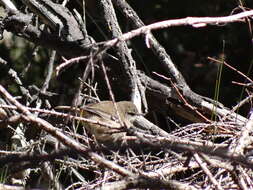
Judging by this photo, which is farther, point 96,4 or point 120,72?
point 96,4

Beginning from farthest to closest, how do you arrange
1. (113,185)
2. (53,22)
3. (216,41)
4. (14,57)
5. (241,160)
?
(216,41) < (14,57) < (53,22) < (113,185) < (241,160)

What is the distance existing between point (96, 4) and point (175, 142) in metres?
2.35

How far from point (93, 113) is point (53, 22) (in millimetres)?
801

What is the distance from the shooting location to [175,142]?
3.23m

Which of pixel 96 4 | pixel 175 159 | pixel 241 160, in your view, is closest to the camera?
pixel 241 160

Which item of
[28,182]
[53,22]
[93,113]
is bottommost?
[28,182]

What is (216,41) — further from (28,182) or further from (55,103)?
(28,182)

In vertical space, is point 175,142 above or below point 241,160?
below

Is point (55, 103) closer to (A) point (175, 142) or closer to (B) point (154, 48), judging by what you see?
(B) point (154, 48)

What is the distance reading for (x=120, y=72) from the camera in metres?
4.83

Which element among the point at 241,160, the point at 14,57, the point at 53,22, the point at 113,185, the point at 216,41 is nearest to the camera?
the point at 241,160

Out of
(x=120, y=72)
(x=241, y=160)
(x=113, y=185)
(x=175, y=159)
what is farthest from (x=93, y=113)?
(x=241, y=160)

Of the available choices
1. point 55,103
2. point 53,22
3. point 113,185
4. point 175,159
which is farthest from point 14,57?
point 113,185

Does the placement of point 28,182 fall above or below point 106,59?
below
